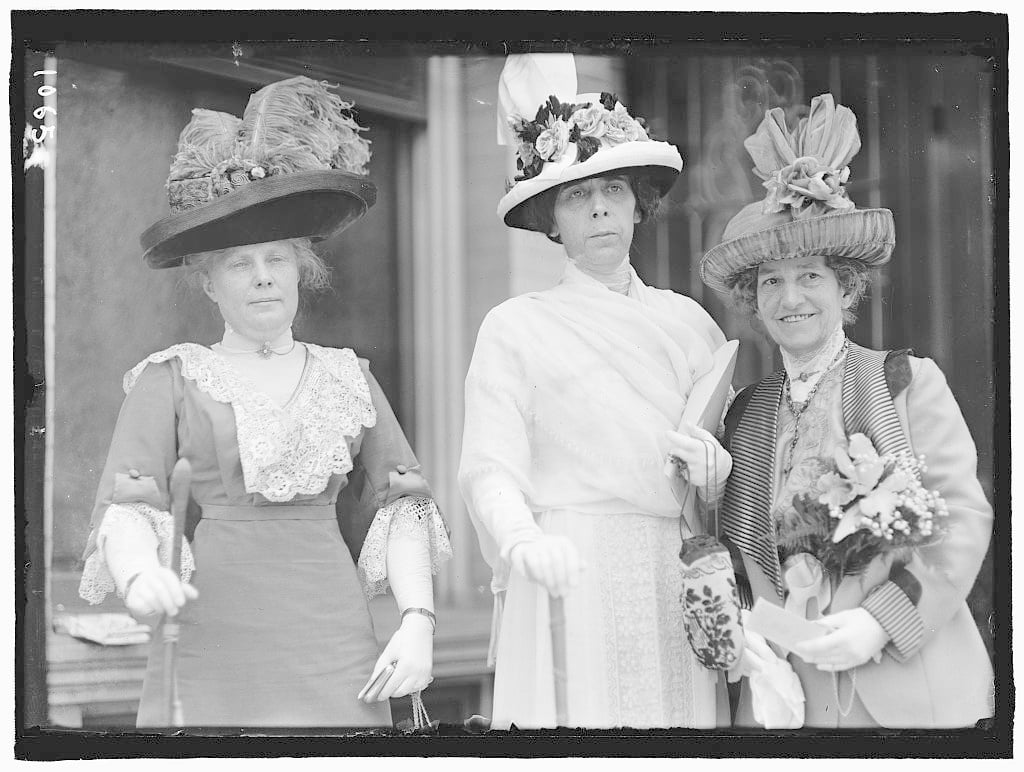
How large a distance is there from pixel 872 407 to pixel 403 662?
4.58 ft

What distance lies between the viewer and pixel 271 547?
151 inches

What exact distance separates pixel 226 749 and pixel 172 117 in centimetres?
173

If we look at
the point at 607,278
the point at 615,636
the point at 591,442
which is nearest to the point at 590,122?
the point at 607,278

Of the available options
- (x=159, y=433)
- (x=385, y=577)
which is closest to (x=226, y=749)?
(x=385, y=577)

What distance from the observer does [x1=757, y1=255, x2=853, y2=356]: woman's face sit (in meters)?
3.89

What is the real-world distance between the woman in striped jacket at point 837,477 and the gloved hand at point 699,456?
0.19ft

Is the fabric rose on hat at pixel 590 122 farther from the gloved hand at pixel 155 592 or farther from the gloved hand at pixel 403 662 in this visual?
the gloved hand at pixel 155 592

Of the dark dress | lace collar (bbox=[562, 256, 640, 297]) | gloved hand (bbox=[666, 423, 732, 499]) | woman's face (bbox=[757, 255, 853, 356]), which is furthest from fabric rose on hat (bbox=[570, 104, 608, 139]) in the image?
the dark dress

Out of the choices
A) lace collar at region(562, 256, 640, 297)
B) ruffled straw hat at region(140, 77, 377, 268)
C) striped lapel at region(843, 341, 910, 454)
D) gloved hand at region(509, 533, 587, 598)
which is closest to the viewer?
gloved hand at region(509, 533, 587, 598)

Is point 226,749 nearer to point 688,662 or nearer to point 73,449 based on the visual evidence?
point 73,449

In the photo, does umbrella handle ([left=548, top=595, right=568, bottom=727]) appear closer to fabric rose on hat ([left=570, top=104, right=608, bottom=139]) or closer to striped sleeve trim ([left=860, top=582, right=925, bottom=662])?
striped sleeve trim ([left=860, top=582, right=925, bottom=662])

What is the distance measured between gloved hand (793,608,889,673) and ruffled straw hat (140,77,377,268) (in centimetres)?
169

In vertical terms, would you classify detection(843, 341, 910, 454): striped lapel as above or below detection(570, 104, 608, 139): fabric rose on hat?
below

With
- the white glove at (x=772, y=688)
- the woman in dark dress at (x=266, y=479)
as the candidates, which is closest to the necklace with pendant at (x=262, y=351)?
the woman in dark dress at (x=266, y=479)
